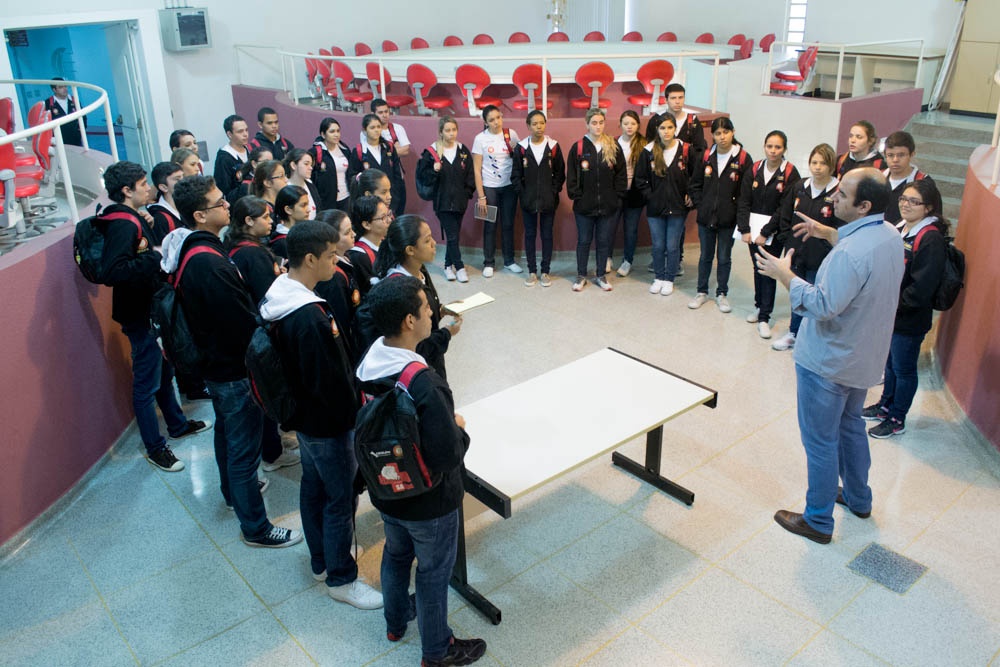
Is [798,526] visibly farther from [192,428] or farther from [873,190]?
[192,428]

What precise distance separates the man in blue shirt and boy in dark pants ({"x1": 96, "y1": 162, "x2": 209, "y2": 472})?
3.06m

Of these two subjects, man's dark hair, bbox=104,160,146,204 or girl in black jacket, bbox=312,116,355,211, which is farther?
girl in black jacket, bbox=312,116,355,211

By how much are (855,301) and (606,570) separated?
5.24 feet

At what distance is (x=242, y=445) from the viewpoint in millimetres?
3590

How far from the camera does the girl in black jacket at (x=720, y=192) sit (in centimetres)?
601

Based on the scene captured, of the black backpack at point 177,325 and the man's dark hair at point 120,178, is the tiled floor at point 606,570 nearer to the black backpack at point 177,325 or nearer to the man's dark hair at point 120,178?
the black backpack at point 177,325

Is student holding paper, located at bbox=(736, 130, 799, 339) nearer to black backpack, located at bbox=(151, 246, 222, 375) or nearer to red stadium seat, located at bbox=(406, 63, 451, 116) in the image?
black backpack, located at bbox=(151, 246, 222, 375)

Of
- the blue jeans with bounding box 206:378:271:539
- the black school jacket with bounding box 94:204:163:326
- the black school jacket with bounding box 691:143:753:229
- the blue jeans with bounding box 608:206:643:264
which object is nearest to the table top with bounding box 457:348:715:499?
the blue jeans with bounding box 206:378:271:539

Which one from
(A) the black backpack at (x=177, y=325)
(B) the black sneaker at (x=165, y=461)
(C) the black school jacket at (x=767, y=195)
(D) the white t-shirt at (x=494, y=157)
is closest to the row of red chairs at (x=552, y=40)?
(D) the white t-shirt at (x=494, y=157)

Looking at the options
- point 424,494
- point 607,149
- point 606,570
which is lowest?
point 606,570

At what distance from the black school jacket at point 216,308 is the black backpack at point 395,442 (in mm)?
1189

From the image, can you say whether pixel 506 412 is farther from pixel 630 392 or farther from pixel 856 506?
pixel 856 506

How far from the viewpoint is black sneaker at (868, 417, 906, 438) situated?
4.54 metres

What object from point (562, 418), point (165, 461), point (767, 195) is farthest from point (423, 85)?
point (562, 418)
